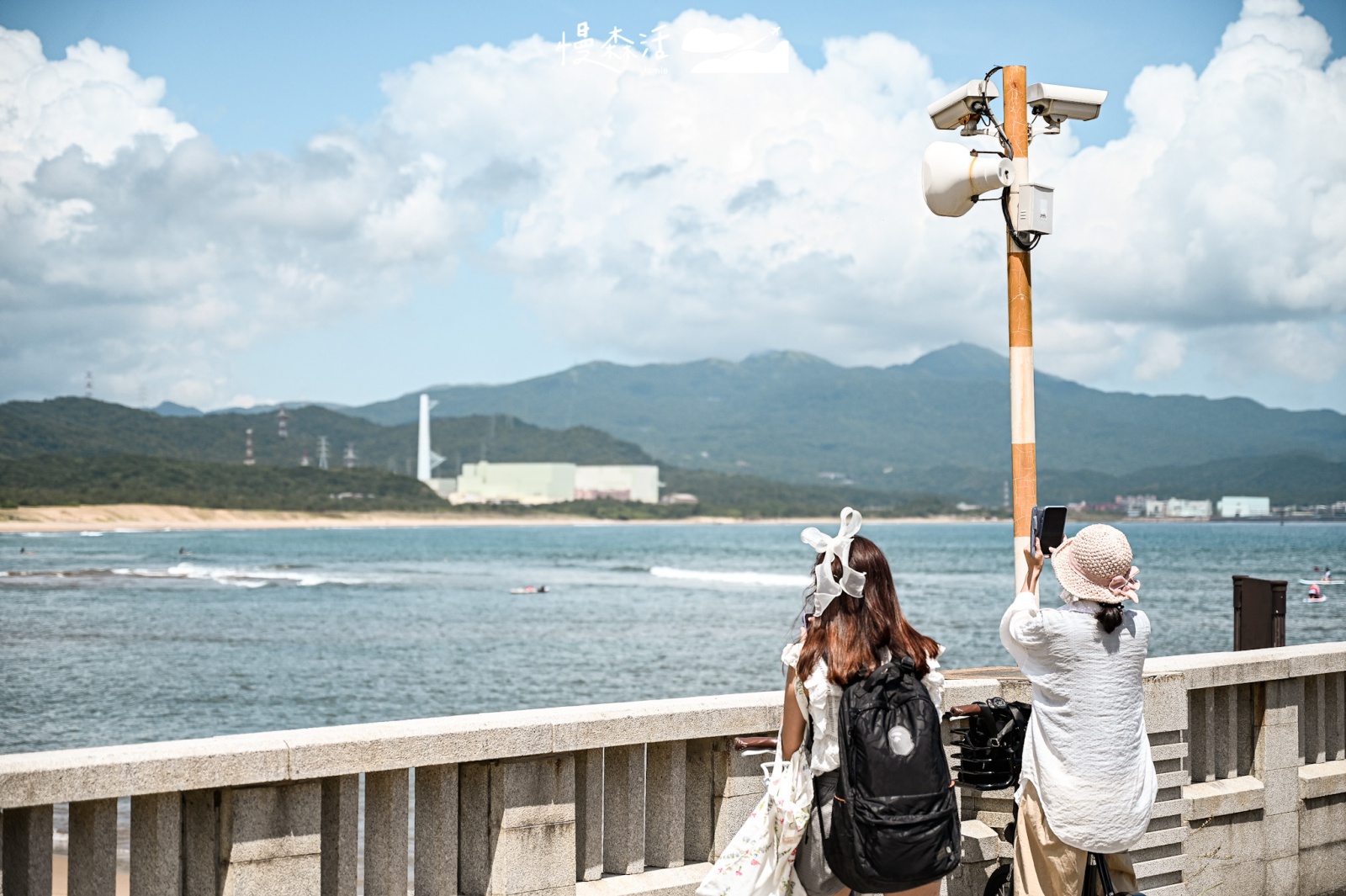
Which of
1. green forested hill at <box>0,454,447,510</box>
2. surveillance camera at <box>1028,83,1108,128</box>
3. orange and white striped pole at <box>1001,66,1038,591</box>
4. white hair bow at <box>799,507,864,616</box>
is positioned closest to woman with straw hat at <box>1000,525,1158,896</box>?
white hair bow at <box>799,507,864,616</box>

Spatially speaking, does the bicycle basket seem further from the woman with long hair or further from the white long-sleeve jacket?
the woman with long hair

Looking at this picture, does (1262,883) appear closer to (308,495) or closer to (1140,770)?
(1140,770)

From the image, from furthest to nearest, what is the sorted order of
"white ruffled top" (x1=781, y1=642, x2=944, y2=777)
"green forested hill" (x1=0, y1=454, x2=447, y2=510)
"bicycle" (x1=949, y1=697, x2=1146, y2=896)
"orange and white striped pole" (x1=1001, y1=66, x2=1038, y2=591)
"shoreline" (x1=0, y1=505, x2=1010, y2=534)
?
1. "green forested hill" (x1=0, y1=454, x2=447, y2=510)
2. "shoreline" (x1=0, y1=505, x2=1010, y2=534)
3. "orange and white striped pole" (x1=1001, y1=66, x2=1038, y2=591)
4. "bicycle" (x1=949, y1=697, x2=1146, y2=896)
5. "white ruffled top" (x1=781, y1=642, x2=944, y2=777)

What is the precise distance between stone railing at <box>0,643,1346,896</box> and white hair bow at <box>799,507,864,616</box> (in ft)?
3.24

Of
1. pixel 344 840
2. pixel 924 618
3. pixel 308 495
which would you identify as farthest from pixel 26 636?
pixel 308 495

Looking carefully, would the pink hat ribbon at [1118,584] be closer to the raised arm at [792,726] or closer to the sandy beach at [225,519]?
the raised arm at [792,726]

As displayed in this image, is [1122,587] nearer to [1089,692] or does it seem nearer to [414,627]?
[1089,692]

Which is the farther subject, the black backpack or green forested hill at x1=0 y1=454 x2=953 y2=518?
green forested hill at x1=0 y1=454 x2=953 y2=518

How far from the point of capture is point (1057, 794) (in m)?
4.02

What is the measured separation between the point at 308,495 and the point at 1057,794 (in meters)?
169

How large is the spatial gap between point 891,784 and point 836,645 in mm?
399

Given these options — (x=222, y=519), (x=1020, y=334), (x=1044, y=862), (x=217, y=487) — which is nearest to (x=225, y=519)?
(x=222, y=519)

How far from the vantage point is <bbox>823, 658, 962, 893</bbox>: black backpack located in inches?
137

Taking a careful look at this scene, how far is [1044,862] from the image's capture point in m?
4.16
